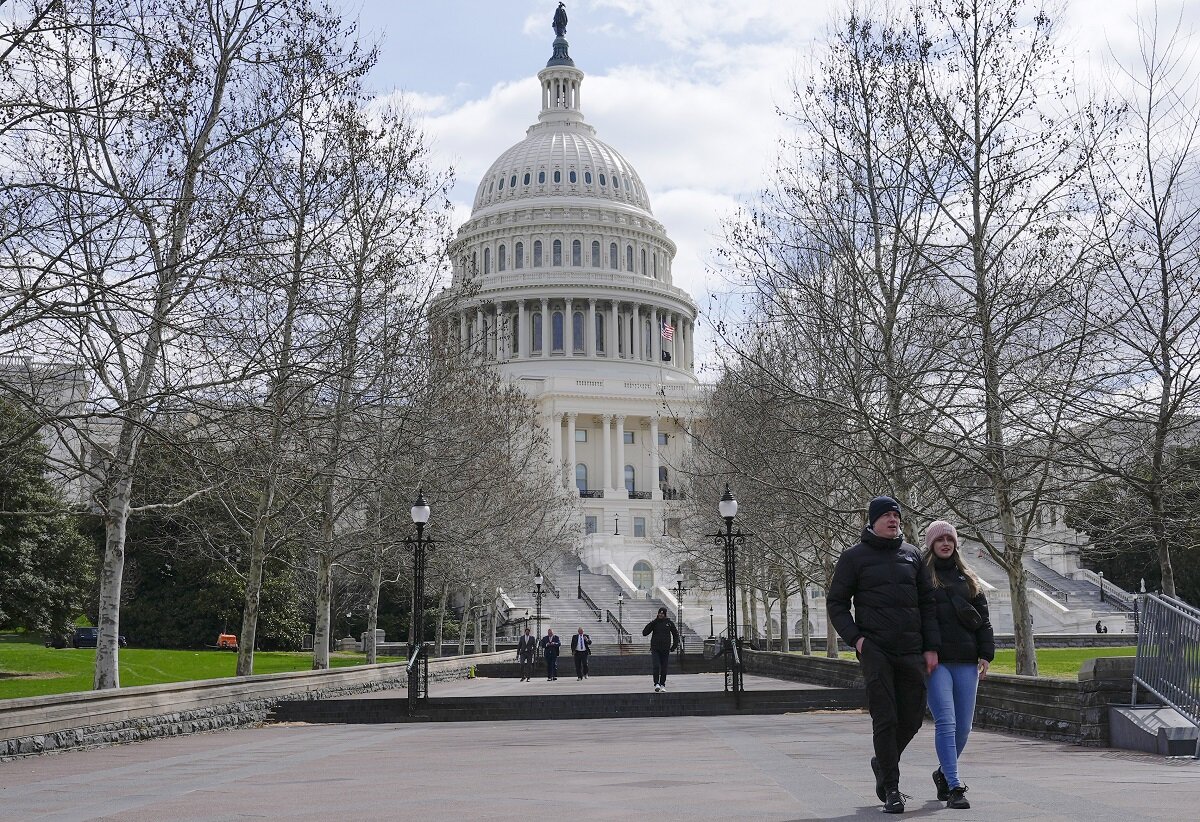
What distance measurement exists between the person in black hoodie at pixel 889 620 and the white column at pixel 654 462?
357 feet

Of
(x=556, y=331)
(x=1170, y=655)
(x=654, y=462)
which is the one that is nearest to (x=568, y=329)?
(x=556, y=331)

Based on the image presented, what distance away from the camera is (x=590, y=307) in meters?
135

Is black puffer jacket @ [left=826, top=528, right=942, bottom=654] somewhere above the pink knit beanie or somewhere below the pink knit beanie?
below

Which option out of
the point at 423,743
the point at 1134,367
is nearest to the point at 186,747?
the point at 423,743

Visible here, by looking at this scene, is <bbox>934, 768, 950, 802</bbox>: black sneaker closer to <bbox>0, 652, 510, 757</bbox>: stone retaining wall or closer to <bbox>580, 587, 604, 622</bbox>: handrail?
<bbox>0, 652, 510, 757</bbox>: stone retaining wall

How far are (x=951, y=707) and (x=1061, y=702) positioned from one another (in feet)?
22.0

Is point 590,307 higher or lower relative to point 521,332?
higher

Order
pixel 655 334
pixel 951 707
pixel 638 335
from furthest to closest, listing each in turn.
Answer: pixel 655 334, pixel 638 335, pixel 951 707

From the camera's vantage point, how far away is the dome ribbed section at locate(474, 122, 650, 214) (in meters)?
142

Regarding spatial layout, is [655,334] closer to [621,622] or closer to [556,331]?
[556,331]

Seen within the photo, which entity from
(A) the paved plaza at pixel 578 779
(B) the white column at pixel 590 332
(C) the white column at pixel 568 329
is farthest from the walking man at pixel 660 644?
(C) the white column at pixel 568 329

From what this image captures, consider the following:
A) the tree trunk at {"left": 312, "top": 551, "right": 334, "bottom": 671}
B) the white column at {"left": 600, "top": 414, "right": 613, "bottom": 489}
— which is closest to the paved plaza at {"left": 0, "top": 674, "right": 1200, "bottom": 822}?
the tree trunk at {"left": 312, "top": 551, "right": 334, "bottom": 671}

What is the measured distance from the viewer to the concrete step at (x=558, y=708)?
23.4m

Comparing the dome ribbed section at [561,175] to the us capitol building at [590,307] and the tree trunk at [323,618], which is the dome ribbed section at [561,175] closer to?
the us capitol building at [590,307]
